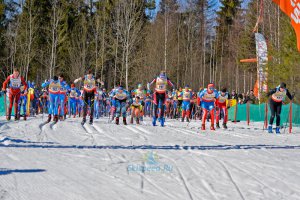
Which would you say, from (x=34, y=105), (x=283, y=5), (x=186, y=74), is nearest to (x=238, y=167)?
(x=283, y=5)

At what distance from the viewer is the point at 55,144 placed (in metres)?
8.84

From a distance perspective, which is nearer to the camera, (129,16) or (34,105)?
(34,105)

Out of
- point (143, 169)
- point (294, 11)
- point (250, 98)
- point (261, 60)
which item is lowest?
point (143, 169)

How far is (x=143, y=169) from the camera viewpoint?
619 centimetres

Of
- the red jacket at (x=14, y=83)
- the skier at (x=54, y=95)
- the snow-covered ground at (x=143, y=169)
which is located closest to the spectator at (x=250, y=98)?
the skier at (x=54, y=95)

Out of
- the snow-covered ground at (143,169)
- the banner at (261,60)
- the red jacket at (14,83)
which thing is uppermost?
the banner at (261,60)

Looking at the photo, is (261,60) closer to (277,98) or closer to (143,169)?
(277,98)

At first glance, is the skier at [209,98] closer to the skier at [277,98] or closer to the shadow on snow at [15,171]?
the skier at [277,98]

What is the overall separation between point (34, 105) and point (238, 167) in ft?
62.4

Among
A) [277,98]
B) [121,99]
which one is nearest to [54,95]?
[121,99]

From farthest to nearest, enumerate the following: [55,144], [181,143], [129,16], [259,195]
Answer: [129,16]
[181,143]
[55,144]
[259,195]

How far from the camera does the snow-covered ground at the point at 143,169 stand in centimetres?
494

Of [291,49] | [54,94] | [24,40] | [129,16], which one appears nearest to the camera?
[54,94]

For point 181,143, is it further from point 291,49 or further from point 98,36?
point 98,36
